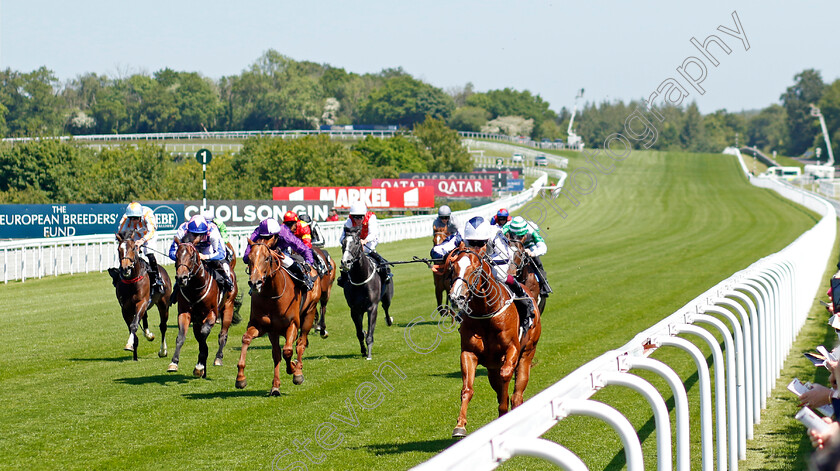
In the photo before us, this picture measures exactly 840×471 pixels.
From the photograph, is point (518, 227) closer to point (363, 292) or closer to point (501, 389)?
point (363, 292)

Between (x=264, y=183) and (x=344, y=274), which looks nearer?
(x=344, y=274)

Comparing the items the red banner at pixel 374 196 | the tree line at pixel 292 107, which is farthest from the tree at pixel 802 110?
the red banner at pixel 374 196

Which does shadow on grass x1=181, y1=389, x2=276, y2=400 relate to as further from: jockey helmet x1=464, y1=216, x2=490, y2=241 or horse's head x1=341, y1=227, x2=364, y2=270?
jockey helmet x1=464, y1=216, x2=490, y2=241

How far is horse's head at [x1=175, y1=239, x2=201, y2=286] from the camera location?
9914 mm

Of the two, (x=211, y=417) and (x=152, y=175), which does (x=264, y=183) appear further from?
(x=211, y=417)

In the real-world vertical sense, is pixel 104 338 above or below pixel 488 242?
below

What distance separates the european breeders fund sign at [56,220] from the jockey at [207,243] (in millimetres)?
17374

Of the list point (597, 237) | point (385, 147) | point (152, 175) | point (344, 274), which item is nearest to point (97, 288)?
point (344, 274)

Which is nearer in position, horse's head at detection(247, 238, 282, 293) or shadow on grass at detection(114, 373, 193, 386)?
horse's head at detection(247, 238, 282, 293)

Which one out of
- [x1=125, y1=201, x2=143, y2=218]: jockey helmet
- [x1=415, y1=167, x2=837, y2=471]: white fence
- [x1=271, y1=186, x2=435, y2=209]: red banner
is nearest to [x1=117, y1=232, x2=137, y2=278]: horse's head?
[x1=125, y1=201, x2=143, y2=218]: jockey helmet

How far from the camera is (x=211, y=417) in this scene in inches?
Answer: 324

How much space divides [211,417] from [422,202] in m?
33.3

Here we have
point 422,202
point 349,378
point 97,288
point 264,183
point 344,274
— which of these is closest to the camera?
point 349,378

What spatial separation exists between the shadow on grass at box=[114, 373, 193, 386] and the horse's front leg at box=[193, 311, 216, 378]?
24cm
